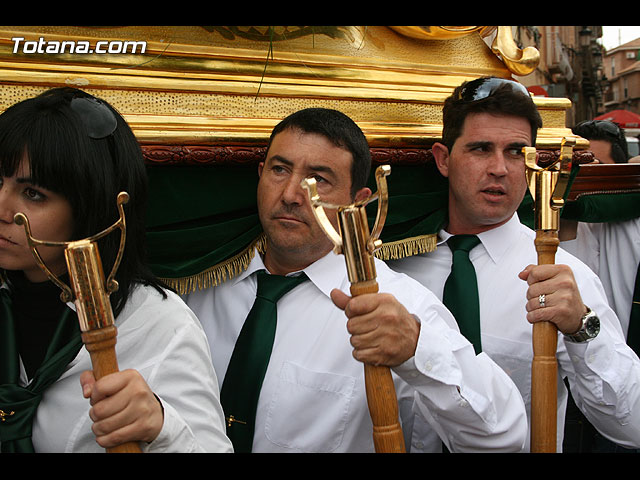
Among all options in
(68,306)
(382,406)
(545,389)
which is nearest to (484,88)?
(545,389)

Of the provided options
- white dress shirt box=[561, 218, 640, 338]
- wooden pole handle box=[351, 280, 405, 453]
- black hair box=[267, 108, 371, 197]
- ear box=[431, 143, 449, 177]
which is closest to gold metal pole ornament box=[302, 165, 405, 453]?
wooden pole handle box=[351, 280, 405, 453]

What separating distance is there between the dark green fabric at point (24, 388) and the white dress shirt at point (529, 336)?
1.35 m

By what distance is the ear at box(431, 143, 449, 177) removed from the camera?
2.40 m

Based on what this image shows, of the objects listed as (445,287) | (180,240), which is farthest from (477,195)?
(180,240)

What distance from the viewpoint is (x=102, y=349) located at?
117cm

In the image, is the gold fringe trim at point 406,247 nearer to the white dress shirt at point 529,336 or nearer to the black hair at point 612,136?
the white dress shirt at point 529,336

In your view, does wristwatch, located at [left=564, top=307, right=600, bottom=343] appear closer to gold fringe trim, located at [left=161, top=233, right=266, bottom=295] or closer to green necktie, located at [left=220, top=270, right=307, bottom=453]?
green necktie, located at [left=220, top=270, right=307, bottom=453]

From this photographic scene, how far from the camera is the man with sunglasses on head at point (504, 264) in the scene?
6.49ft

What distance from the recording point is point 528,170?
178 cm

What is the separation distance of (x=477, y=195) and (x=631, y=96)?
44237 mm

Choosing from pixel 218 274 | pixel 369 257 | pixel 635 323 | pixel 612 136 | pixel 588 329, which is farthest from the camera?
pixel 612 136

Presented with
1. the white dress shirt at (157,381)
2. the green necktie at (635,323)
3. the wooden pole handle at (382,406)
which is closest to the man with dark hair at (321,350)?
the wooden pole handle at (382,406)

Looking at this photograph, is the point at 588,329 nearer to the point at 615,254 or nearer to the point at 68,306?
the point at 68,306

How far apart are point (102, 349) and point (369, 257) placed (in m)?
0.56
